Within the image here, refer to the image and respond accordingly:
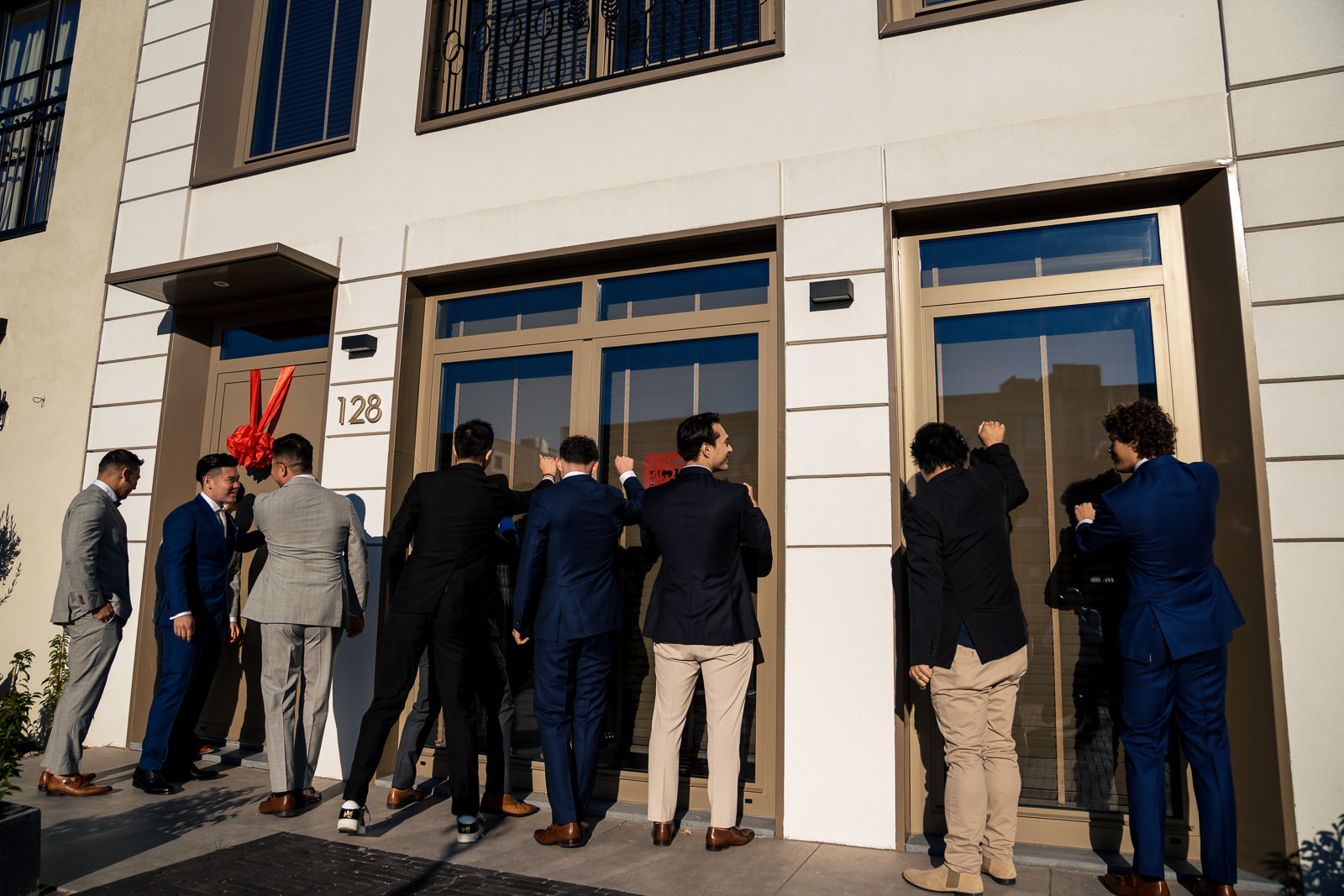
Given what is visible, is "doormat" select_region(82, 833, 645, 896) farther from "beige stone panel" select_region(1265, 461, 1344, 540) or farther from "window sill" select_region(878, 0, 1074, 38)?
"window sill" select_region(878, 0, 1074, 38)

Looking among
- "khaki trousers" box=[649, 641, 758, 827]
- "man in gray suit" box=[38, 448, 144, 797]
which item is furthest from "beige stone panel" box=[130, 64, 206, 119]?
"khaki trousers" box=[649, 641, 758, 827]

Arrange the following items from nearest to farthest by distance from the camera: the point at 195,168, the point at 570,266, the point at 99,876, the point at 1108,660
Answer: the point at 99,876 < the point at 1108,660 < the point at 570,266 < the point at 195,168

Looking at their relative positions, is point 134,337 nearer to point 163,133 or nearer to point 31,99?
point 163,133

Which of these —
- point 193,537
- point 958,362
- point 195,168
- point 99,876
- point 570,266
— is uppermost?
point 195,168

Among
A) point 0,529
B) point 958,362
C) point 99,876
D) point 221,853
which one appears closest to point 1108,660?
point 958,362

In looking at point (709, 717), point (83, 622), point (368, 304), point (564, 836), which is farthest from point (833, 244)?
point (83, 622)

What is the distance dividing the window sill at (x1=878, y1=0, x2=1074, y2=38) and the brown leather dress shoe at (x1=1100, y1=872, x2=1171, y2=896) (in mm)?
4084

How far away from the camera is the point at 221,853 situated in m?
3.77

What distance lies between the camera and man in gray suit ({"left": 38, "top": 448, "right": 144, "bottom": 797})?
4.70 m

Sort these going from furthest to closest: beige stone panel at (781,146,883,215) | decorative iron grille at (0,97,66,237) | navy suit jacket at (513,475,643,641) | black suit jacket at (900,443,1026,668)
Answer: decorative iron grille at (0,97,66,237), beige stone panel at (781,146,883,215), navy suit jacket at (513,475,643,641), black suit jacket at (900,443,1026,668)

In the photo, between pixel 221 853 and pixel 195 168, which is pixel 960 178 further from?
pixel 195 168

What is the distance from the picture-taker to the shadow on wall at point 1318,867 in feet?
10.8

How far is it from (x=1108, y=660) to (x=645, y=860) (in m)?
2.33

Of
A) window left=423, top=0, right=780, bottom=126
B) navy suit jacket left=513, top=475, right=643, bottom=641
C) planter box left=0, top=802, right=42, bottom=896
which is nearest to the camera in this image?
planter box left=0, top=802, right=42, bottom=896
